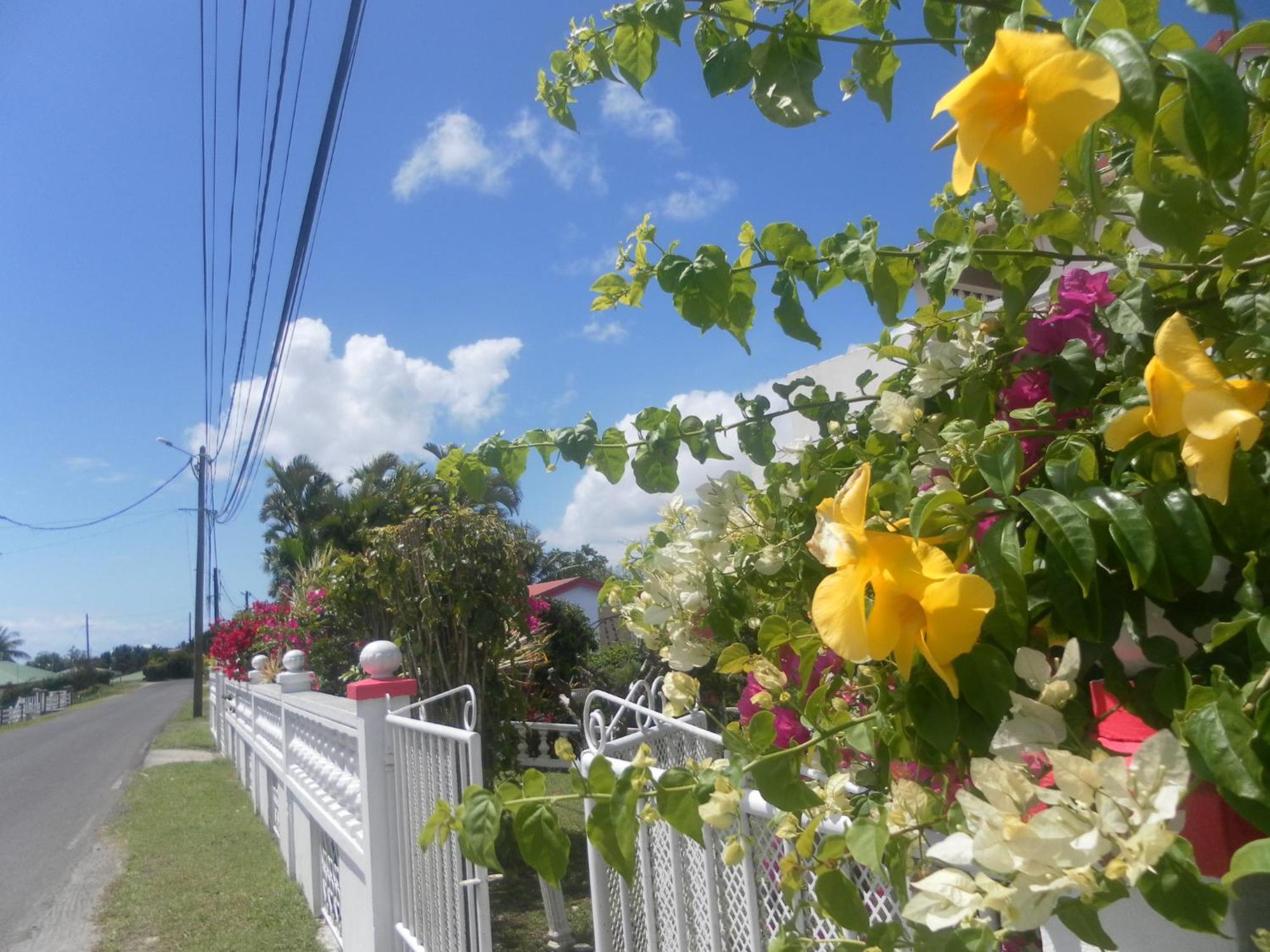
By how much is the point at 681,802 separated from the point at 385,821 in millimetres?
3100

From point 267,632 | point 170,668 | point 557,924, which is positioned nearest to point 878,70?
point 557,924

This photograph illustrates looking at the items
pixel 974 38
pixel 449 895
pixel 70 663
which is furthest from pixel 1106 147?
pixel 70 663

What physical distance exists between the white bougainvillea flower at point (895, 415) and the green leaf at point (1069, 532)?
0.27 metres

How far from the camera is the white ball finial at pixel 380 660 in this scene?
12.5 feet

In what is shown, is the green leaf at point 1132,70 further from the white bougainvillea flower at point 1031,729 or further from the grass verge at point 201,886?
the grass verge at point 201,886

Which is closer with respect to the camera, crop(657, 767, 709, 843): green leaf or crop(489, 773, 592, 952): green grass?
crop(657, 767, 709, 843): green leaf

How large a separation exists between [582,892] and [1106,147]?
618 centimetres

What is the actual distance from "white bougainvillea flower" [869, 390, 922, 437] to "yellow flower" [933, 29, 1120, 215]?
32cm

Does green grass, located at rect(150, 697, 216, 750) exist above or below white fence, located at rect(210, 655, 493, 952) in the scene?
below

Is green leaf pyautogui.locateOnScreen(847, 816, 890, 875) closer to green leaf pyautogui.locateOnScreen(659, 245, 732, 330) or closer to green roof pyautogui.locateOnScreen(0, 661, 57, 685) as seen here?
green leaf pyautogui.locateOnScreen(659, 245, 732, 330)

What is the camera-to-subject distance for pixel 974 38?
2.62ft

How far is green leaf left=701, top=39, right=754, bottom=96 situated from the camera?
0.95m

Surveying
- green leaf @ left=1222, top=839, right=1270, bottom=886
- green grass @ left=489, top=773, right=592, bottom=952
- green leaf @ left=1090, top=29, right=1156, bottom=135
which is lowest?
green grass @ left=489, top=773, right=592, bottom=952

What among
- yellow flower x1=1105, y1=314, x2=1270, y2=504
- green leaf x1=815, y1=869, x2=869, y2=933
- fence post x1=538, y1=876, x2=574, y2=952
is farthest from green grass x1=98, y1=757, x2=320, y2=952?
yellow flower x1=1105, y1=314, x2=1270, y2=504
